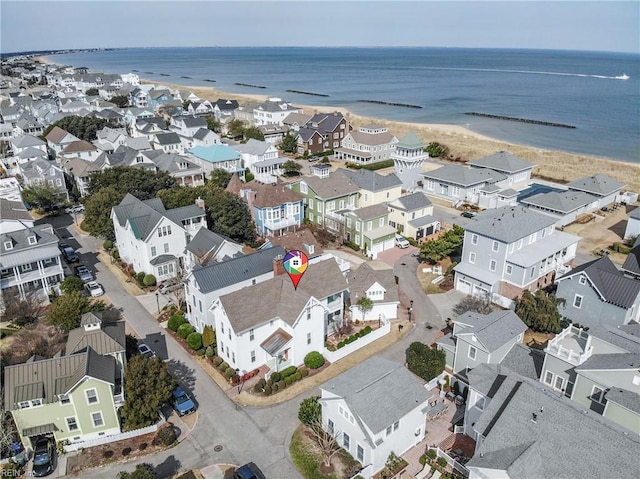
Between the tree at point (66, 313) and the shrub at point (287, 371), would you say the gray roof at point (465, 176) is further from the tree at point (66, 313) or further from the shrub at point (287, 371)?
the tree at point (66, 313)

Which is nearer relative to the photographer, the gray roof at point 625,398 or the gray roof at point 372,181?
the gray roof at point 625,398

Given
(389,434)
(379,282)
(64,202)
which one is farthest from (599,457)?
(64,202)

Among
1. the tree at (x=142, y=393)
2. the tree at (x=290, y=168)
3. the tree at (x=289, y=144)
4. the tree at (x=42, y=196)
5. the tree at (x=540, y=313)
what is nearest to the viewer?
the tree at (x=142, y=393)

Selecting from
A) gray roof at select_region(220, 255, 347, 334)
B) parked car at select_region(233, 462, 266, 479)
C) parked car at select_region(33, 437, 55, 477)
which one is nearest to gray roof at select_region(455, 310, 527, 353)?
gray roof at select_region(220, 255, 347, 334)

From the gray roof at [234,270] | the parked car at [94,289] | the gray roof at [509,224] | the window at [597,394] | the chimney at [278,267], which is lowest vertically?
the parked car at [94,289]

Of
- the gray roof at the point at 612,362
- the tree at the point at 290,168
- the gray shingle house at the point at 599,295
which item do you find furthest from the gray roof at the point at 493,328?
the tree at the point at 290,168

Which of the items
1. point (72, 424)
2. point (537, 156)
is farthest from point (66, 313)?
point (537, 156)

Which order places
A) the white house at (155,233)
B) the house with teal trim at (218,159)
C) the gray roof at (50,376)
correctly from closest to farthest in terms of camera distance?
the gray roof at (50,376), the white house at (155,233), the house with teal trim at (218,159)

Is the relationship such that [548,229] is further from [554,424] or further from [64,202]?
[64,202]
